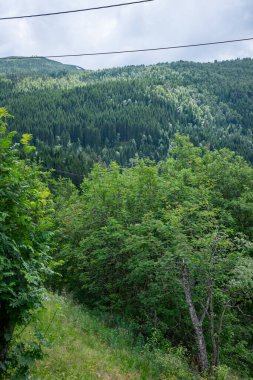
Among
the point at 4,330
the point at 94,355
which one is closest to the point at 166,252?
the point at 94,355

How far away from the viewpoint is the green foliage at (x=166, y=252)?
1166cm

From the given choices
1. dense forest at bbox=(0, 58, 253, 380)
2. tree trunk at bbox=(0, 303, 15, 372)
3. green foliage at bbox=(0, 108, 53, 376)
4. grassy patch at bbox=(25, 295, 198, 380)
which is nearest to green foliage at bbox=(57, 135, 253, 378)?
dense forest at bbox=(0, 58, 253, 380)

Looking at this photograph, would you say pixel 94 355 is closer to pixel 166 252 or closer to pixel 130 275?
pixel 166 252

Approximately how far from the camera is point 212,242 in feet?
37.3

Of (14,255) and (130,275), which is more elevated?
(14,255)

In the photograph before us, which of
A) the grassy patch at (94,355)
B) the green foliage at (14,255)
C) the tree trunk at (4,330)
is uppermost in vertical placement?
the green foliage at (14,255)

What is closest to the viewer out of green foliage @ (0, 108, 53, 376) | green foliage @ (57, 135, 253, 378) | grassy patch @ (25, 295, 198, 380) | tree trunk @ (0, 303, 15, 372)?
green foliage @ (0, 108, 53, 376)

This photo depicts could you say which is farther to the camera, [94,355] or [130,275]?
[130,275]

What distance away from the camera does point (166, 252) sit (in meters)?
11.5

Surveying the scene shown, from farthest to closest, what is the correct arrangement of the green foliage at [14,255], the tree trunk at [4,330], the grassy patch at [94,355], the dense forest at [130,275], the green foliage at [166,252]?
the green foliage at [166,252], the grassy patch at [94,355], the dense forest at [130,275], the tree trunk at [4,330], the green foliage at [14,255]

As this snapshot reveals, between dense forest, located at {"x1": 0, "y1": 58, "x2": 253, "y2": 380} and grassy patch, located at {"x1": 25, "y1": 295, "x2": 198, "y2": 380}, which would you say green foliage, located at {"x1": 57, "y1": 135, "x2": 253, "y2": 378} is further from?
grassy patch, located at {"x1": 25, "y1": 295, "x2": 198, "y2": 380}

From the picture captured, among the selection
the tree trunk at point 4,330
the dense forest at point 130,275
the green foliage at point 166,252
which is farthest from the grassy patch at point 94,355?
the tree trunk at point 4,330

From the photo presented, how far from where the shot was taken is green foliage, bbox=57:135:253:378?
1166 centimetres

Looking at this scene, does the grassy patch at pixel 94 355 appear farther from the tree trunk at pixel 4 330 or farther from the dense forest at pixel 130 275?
the tree trunk at pixel 4 330
